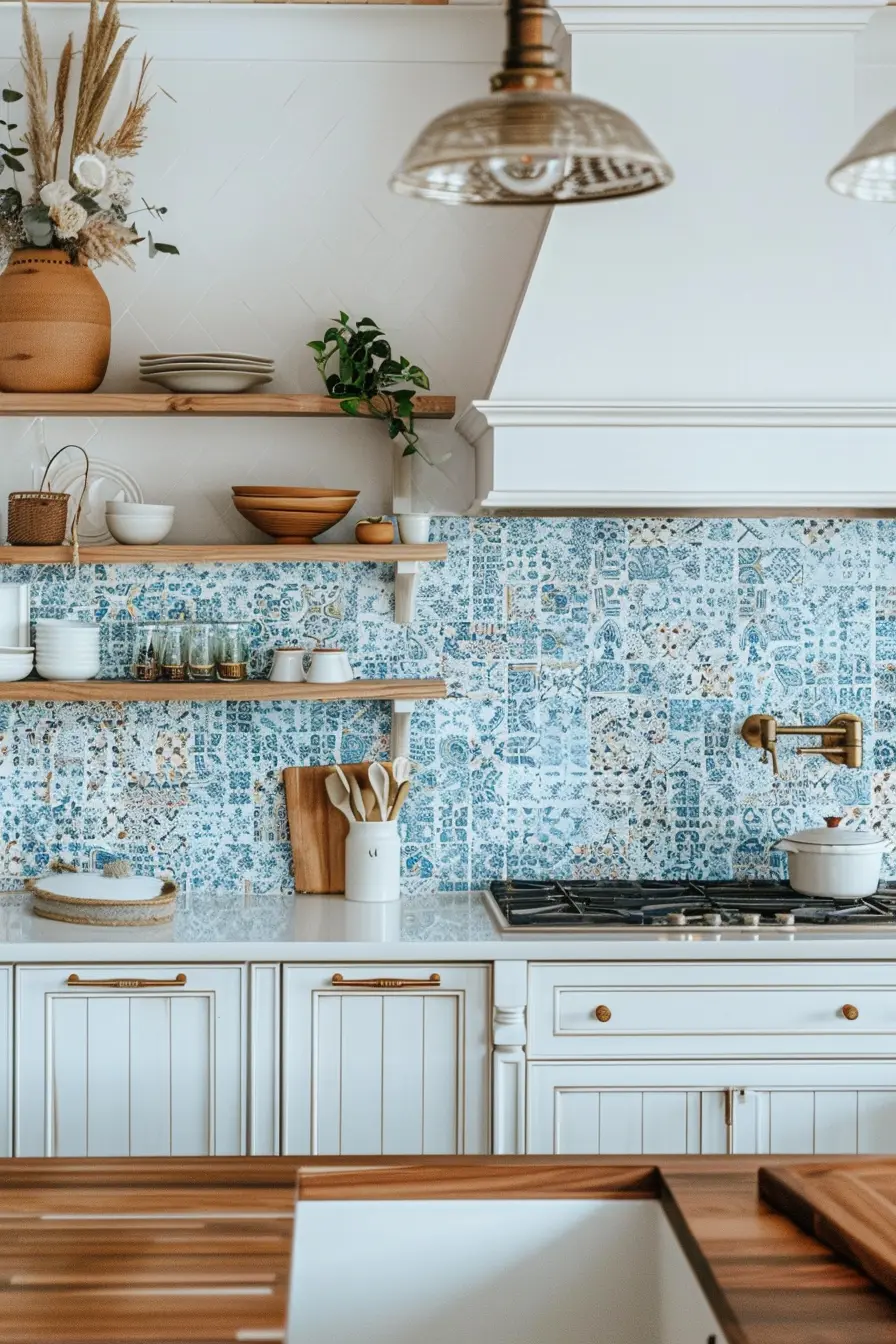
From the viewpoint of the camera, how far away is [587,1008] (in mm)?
2787

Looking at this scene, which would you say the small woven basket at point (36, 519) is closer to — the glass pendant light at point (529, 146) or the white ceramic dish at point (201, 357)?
the white ceramic dish at point (201, 357)

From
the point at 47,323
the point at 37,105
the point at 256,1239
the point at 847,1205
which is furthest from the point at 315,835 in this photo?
the point at 847,1205

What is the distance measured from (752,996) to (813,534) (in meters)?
1.19

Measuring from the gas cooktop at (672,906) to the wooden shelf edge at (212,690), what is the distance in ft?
1.72

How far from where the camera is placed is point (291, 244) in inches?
130

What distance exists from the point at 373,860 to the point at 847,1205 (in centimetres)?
184

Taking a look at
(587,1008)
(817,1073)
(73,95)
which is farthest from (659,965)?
(73,95)

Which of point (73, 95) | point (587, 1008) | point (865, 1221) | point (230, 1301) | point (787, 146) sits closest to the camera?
point (230, 1301)

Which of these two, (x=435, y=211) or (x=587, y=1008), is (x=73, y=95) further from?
(x=587, y=1008)

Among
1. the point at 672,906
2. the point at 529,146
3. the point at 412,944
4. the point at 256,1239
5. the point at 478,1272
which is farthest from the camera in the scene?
the point at 672,906

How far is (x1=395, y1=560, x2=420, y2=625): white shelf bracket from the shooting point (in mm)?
3197

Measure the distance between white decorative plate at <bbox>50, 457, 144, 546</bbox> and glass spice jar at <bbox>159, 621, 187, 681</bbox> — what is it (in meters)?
0.29

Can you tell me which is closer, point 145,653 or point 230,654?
point 230,654

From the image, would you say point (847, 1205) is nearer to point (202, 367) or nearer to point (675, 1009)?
point (675, 1009)
